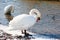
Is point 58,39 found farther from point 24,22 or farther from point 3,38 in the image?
point 3,38

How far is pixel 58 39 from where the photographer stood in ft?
15.6

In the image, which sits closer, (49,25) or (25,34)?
(25,34)

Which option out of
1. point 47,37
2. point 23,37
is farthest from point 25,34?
point 47,37

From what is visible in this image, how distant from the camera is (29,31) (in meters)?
5.48

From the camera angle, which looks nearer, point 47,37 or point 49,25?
point 47,37

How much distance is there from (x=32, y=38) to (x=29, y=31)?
0.73 m

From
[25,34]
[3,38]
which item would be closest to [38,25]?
[25,34]

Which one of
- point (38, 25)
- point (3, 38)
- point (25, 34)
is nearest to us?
point (3, 38)

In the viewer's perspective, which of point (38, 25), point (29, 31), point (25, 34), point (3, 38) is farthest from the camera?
point (38, 25)

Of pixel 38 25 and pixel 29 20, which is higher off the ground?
pixel 29 20

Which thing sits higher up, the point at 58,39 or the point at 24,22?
the point at 24,22

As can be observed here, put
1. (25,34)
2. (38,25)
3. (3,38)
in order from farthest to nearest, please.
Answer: (38,25) < (25,34) < (3,38)

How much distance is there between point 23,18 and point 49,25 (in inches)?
59.5

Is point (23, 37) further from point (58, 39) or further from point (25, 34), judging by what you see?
point (58, 39)
